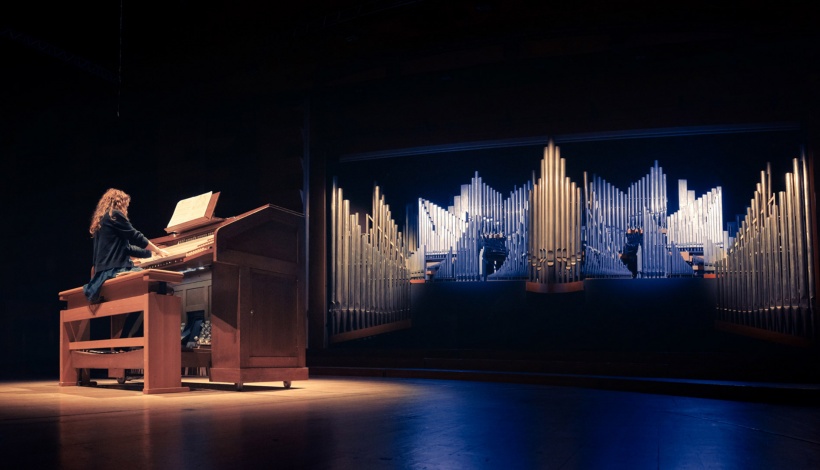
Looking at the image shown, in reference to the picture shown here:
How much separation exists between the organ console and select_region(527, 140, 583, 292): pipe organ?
9.11 feet

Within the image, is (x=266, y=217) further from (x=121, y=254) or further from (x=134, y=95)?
(x=134, y=95)

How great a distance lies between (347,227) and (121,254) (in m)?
3.20

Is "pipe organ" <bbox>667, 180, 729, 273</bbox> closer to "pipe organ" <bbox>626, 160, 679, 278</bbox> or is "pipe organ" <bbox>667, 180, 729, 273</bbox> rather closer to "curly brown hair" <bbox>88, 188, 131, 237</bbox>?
"pipe organ" <bbox>626, 160, 679, 278</bbox>

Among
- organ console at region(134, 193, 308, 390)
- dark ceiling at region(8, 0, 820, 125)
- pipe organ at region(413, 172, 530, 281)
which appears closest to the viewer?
organ console at region(134, 193, 308, 390)

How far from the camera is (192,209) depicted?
5.68 metres

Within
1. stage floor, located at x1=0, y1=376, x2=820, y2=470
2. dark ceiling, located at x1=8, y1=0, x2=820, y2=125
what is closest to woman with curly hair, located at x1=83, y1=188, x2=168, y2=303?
stage floor, located at x1=0, y1=376, x2=820, y2=470

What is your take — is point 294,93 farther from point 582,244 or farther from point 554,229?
point 582,244

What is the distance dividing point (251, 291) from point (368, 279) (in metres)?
3.05

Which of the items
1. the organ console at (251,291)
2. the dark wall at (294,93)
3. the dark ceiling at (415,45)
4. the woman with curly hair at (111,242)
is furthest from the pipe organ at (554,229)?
the woman with curly hair at (111,242)

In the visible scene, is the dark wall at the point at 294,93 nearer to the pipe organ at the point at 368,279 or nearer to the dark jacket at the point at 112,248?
the pipe organ at the point at 368,279

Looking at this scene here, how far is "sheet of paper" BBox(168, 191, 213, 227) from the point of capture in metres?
5.56

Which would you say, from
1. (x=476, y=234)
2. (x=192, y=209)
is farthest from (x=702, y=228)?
(x=192, y=209)

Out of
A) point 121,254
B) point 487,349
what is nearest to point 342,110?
point 487,349

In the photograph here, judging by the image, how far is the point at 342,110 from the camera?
26.8 ft
